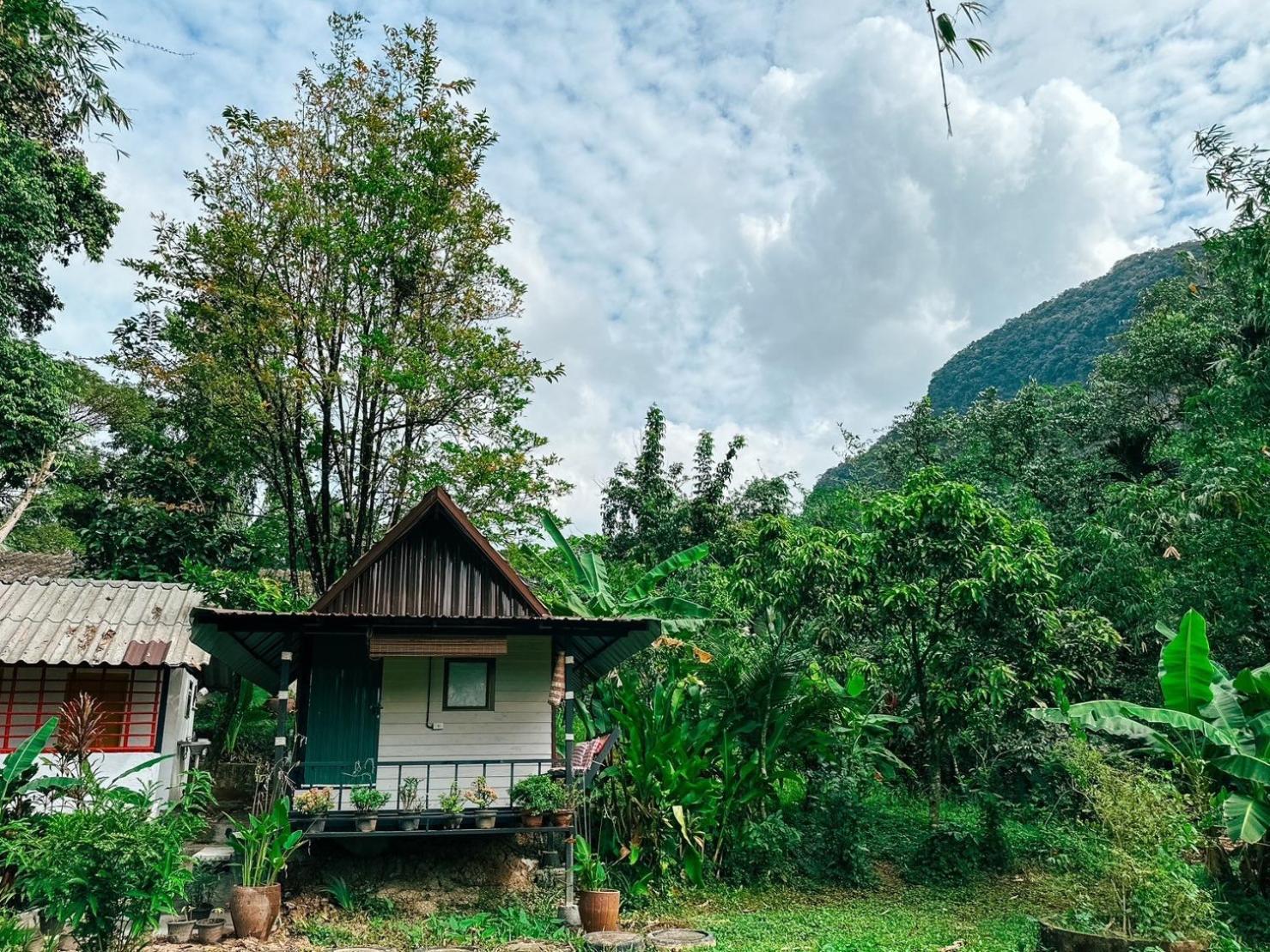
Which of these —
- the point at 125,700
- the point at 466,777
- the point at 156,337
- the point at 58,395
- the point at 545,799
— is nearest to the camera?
the point at 545,799

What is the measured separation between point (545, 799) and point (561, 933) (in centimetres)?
143

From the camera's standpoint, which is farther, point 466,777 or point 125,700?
point 125,700

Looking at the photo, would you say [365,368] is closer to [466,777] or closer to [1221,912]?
[466,777]

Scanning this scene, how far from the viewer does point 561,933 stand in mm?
9594

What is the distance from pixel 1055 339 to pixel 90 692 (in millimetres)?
52899

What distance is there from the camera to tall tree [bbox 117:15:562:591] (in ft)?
50.5

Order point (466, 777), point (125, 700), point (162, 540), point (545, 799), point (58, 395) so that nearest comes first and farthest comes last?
1. point (545, 799)
2. point (466, 777)
3. point (125, 700)
4. point (58, 395)
5. point (162, 540)

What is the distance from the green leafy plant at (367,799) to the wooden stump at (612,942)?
2.77 meters

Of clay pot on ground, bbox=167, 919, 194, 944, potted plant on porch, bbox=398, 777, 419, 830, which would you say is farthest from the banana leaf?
clay pot on ground, bbox=167, 919, 194, 944

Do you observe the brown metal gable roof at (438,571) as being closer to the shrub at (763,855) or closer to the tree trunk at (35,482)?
the shrub at (763,855)

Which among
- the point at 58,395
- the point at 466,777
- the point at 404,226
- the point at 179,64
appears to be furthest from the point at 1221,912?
the point at 58,395

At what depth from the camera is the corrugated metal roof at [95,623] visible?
461 inches

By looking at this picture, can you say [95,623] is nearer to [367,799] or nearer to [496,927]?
[367,799]

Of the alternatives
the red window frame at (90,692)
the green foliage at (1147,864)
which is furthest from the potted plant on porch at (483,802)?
the green foliage at (1147,864)
